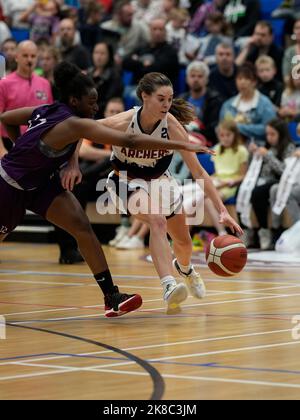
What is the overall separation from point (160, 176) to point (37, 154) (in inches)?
49.1

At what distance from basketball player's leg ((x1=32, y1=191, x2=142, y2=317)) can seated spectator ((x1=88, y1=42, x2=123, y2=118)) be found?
798cm

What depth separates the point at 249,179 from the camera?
12.9m

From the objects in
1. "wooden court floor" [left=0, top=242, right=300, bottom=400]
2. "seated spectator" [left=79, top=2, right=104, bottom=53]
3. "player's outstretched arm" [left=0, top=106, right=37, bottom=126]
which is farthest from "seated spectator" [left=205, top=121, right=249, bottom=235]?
"player's outstretched arm" [left=0, top=106, right=37, bottom=126]

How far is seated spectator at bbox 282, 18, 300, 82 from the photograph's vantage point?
1355cm

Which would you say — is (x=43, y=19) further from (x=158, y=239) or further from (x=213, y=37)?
(x=158, y=239)

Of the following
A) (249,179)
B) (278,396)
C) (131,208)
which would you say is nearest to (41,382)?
(278,396)

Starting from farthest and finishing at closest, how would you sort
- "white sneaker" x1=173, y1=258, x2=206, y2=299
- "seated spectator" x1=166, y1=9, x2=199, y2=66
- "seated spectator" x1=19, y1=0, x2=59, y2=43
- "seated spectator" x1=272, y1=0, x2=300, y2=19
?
"seated spectator" x1=19, y1=0, x2=59, y2=43 < "seated spectator" x1=166, y1=9, x2=199, y2=66 < "seated spectator" x1=272, y1=0, x2=300, y2=19 < "white sneaker" x1=173, y1=258, x2=206, y2=299

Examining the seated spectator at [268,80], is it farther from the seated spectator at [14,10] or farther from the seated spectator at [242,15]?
the seated spectator at [14,10]

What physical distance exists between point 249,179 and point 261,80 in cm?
189

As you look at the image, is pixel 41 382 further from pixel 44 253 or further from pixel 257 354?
pixel 44 253

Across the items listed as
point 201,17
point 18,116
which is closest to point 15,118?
point 18,116

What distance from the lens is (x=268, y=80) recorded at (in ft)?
46.0

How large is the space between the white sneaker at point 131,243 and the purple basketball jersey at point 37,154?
6603mm

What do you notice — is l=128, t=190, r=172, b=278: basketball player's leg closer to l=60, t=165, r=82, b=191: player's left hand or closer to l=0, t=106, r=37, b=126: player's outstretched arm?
l=60, t=165, r=82, b=191: player's left hand
